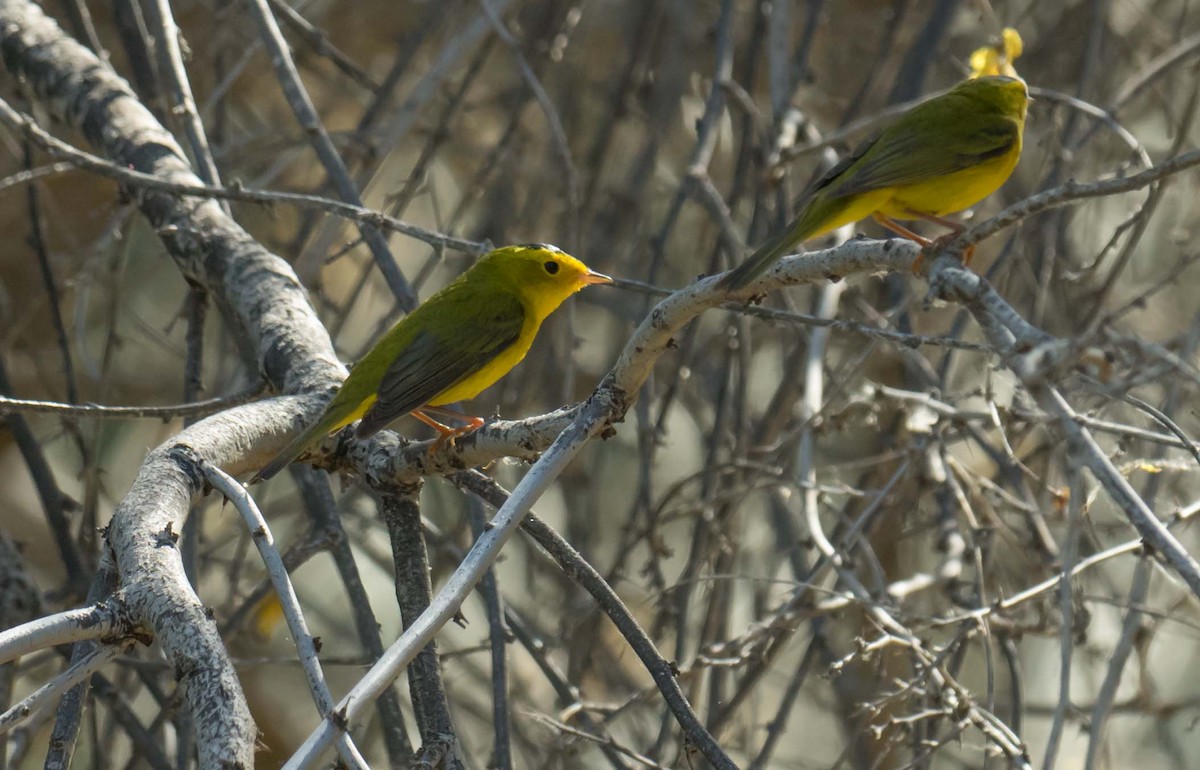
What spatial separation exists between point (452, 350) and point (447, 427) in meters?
0.32

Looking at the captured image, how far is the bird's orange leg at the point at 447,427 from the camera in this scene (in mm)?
2828

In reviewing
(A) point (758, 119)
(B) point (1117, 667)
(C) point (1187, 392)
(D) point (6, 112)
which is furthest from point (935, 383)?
(D) point (6, 112)

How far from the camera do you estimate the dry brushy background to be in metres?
4.31

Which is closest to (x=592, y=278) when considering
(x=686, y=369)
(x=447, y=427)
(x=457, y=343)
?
(x=457, y=343)

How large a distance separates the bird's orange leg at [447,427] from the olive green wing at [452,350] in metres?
0.08

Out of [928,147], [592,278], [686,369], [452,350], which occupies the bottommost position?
[452,350]

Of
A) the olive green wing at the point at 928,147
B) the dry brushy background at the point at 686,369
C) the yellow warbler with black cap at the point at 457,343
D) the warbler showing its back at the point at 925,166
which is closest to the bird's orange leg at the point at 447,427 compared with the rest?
the yellow warbler with black cap at the point at 457,343

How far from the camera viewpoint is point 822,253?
7.78 ft

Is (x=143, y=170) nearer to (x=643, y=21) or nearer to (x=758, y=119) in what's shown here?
(x=758, y=119)

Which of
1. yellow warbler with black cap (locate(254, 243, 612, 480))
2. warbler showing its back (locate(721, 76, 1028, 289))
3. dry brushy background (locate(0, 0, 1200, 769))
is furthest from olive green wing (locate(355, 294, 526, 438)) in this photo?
warbler showing its back (locate(721, 76, 1028, 289))

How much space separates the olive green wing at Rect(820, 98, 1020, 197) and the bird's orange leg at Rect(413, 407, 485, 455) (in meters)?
1.22

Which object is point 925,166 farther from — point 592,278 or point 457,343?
point 457,343

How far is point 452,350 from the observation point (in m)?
3.91

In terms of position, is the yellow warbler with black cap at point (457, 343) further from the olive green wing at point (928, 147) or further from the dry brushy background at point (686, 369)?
the olive green wing at point (928, 147)
